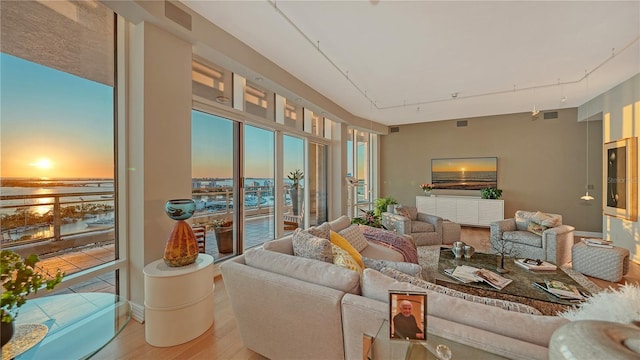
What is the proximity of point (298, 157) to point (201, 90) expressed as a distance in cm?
253

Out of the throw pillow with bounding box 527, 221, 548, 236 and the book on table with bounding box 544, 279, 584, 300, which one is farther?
the throw pillow with bounding box 527, 221, 548, 236

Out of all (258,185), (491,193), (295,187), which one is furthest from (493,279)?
(491,193)

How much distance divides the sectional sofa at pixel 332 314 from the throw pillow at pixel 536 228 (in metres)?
3.88

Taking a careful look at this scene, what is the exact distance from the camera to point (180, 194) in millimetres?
2680

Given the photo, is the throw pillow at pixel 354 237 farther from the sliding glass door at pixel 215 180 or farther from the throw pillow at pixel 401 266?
the sliding glass door at pixel 215 180

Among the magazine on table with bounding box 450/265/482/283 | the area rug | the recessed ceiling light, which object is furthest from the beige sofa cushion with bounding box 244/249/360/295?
the recessed ceiling light

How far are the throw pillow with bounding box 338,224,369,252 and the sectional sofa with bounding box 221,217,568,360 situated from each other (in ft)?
4.68

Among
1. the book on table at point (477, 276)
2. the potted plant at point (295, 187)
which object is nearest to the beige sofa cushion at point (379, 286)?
the book on table at point (477, 276)

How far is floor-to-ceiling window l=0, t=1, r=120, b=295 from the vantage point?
1.88 m

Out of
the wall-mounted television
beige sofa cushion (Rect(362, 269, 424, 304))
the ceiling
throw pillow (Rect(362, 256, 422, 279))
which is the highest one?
the ceiling

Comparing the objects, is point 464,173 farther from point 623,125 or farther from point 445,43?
point 445,43

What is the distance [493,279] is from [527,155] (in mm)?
5646

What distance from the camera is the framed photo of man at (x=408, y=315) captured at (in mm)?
1118

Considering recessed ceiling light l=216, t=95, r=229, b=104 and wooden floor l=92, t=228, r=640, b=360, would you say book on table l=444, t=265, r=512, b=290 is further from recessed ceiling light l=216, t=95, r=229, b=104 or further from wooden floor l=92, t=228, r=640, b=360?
recessed ceiling light l=216, t=95, r=229, b=104
